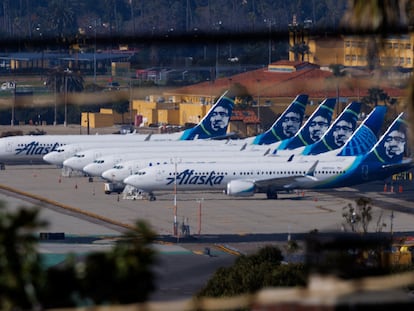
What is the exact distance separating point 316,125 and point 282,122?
2.15 metres

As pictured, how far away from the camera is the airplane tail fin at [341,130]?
83625 mm

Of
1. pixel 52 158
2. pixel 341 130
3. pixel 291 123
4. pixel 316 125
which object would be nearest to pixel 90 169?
pixel 52 158

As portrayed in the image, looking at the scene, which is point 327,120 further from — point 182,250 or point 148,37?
point 148,37

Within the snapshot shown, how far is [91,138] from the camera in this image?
8988 centimetres

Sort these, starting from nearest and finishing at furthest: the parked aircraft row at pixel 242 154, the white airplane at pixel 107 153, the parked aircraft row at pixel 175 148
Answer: the parked aircraft row at pixel 242 154
the white airplane at pixel 107 153
the parked aircraft row at pixel 175 148

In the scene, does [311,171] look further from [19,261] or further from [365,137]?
[19,261]

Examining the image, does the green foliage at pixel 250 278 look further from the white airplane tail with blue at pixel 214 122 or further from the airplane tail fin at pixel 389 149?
the white airplane tail with blue at pixel 214 122

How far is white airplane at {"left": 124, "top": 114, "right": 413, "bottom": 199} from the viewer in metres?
71.6

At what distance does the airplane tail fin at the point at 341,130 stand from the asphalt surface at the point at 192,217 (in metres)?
6.36

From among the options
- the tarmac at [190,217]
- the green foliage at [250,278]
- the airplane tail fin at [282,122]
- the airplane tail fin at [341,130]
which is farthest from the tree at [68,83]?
the green foliage at [250,278]

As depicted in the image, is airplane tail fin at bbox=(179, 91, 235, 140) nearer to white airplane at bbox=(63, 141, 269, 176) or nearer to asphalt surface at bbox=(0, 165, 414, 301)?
white airplane at bbox=(63, 141, 269, 176)

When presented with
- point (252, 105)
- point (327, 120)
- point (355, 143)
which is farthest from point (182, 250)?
point (252, 105)

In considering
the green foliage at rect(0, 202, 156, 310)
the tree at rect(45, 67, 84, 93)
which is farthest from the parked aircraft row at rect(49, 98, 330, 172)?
the green foliage at rect(0, 202, 156, 310)

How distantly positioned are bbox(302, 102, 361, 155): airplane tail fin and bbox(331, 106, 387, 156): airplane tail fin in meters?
2.89
